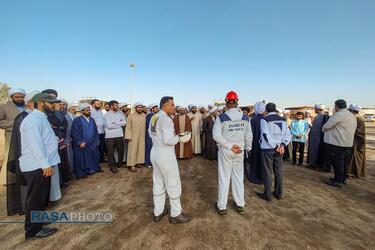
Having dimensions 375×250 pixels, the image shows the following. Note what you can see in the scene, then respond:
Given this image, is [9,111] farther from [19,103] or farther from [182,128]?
[182,128]

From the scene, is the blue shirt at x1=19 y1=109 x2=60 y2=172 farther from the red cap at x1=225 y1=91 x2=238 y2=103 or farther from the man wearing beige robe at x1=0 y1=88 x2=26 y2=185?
the red cap at x1=225 y1=91 x2=238 y2=103

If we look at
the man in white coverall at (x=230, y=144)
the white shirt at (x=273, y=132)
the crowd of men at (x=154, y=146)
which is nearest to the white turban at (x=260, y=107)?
the crowd of men at (x=154, y=146)

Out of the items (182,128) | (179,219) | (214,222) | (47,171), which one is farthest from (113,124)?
(214,222)

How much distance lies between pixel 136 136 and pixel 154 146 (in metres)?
3.21

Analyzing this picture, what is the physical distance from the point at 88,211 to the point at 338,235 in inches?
152

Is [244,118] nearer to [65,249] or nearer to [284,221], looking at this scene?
[284,221]

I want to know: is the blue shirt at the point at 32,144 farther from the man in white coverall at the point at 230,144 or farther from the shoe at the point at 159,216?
the man in white coverall at the point at 230,144

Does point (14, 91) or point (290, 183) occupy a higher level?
point (14, 91)

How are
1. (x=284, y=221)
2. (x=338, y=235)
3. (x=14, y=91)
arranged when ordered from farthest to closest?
(x=14, y=91) < (x=284, y=221) < (x=338, y=235)

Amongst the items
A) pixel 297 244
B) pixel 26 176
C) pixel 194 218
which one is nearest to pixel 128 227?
pixel 194 218

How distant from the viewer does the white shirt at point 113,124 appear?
5.55 metres

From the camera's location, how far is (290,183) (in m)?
4.74

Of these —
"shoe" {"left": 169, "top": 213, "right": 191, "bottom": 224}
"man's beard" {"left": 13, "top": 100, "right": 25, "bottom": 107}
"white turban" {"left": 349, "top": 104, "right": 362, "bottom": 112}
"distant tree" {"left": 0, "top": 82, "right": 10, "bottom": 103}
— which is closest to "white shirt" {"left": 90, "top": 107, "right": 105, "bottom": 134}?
"man's beard" {"left": 13, "top": 100, "right": 25, "bottom": 107}

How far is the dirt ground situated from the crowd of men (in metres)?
0.22
